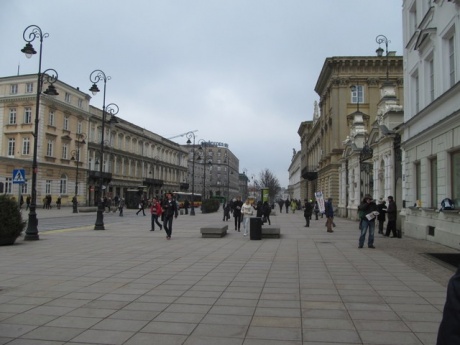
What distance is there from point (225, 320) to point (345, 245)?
33.4 ft

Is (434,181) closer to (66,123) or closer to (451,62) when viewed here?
(451,62)

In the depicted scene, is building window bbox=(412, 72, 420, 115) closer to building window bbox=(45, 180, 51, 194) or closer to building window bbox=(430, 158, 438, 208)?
building window bbox=(430, 158, 438, 208)

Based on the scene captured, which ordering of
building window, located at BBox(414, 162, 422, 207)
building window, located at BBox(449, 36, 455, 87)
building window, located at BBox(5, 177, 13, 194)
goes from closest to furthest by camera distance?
1. building window, located at BBox(449, 36, 455, 87)
2. building window, located at BBox(414, 162, 422, 207)
3. building window, located at BBox(5, 177, 13, 194)

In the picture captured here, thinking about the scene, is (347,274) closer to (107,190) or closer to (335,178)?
(335,178)

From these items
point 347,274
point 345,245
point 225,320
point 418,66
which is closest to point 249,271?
point 347,274

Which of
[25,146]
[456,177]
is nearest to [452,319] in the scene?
[456,177]

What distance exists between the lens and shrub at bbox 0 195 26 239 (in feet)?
44.9

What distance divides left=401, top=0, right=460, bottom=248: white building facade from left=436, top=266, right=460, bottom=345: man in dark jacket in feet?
40.3

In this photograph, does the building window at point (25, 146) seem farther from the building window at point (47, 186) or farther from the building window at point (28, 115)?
the building window at point (47, 186)

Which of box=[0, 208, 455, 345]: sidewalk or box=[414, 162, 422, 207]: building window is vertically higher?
box=[414, 162, 422, 207]: building window

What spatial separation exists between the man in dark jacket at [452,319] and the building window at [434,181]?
14955 mm

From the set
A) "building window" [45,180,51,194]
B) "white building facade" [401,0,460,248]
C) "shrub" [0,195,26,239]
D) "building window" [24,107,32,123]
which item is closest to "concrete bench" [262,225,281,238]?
"white building facade" [401,0,460,248]

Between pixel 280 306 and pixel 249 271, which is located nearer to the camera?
pixel 280 306

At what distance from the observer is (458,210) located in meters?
12.9
